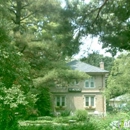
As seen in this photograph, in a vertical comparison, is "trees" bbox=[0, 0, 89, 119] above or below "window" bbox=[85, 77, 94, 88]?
above

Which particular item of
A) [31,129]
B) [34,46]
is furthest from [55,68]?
[31,129]

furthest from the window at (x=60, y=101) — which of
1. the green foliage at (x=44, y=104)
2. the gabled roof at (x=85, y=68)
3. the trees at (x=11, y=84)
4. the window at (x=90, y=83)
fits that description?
the trees at (x=11, y=84)

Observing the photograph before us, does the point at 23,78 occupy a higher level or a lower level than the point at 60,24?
lower

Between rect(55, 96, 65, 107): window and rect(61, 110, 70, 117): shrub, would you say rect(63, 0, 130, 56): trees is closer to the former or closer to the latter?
rect(61, 110, 70, 117): shrub

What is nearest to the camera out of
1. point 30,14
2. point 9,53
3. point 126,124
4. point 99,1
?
point 126,124

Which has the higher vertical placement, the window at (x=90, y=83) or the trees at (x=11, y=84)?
the window at (x=90, y=83)

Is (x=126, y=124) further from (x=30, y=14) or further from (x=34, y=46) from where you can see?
(x=30, y=14)

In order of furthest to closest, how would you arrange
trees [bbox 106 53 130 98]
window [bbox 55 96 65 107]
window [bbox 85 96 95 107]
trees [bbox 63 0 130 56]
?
1. window [bbox 55 96 65 107]
2. window [bbox 85 96 95 107]
3. trees [bbox 106 53 130 98]
4. trees [bbox 63 0 130 56]

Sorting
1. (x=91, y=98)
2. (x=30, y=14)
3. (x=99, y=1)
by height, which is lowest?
(x=91, y=98)

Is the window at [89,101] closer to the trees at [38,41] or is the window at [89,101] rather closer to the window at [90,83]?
the window at [90,83]

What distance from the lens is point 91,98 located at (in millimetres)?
31031

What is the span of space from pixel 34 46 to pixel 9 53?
1247cm

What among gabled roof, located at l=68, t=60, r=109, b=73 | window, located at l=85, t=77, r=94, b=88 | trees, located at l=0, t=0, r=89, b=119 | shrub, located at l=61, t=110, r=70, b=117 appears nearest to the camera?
trees, located at l=0, t=0, r=89, b=119

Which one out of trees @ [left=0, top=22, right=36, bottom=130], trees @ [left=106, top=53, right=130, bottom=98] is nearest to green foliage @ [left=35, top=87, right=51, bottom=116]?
trees @ [left=106, top=53, right=130, bottom=98]
